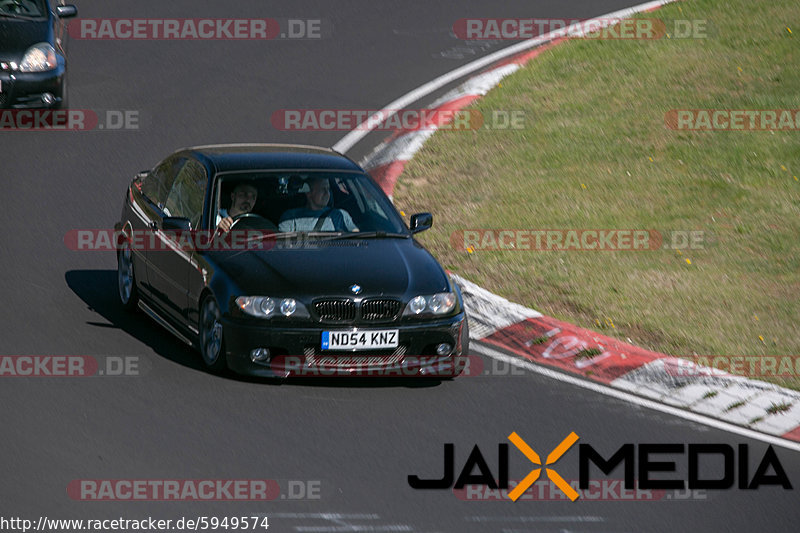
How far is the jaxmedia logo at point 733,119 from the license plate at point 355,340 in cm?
753

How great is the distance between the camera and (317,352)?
361 inches

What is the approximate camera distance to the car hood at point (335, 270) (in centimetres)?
927

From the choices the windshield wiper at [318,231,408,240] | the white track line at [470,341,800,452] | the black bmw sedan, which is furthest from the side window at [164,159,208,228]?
the white track line at [470,341,800,452]

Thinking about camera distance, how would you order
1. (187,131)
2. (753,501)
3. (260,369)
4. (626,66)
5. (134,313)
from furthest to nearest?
1. (626,66)
2. (187,131)
3. (134,313)
4. (260,369)
5. (753,501)

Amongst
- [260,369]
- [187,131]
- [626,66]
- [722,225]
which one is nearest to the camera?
[260,369]

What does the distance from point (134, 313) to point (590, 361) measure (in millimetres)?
3775

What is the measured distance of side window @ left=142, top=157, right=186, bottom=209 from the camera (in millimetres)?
11047

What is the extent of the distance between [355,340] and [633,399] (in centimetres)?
210

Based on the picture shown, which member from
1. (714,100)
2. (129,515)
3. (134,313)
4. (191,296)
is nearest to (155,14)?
(714,100)

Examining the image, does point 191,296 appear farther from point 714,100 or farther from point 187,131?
point 714,100

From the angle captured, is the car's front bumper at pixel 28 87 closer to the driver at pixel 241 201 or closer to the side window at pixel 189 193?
the side window at pixel 189 193

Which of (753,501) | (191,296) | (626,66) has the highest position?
(626,66)

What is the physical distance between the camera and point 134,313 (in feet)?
36.6

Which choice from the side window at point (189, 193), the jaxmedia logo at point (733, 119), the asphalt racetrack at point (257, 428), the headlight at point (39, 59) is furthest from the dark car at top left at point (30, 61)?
the jaxmedia logo at point (733, 119)
